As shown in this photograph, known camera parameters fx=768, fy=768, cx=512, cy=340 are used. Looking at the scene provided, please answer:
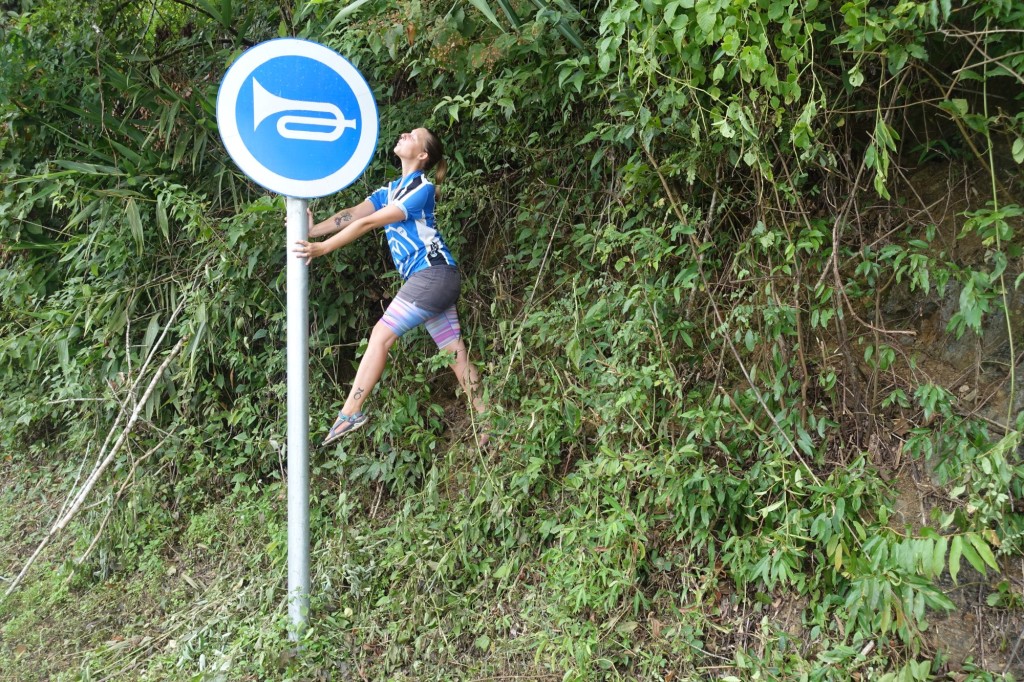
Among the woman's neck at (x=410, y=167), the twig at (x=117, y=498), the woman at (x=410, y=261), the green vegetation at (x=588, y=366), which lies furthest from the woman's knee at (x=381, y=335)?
the twig at (x=117, y=498)

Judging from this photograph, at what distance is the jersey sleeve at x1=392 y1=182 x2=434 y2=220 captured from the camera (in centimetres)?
371

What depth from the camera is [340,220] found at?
3.83 m

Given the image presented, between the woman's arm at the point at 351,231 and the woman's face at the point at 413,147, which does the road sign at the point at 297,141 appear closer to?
the woman's arm at the point at 351,231

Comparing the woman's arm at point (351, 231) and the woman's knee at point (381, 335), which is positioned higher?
the woman's arm at point (351, 231)

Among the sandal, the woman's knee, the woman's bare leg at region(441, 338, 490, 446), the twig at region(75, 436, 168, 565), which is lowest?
the woman's bare leg at region(441, 338, 490, 446)

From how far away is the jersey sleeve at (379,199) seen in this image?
3.93 metres

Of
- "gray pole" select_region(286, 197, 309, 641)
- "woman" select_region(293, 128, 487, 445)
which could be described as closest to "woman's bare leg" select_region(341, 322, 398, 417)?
"woman" select_region(293, 128, 487, 445)

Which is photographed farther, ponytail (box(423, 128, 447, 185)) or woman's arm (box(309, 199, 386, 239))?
ponytail (box(423, 128, 447, 185))

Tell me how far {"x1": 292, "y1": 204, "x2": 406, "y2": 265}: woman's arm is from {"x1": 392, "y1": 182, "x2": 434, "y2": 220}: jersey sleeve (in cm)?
4

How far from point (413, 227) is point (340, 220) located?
0.37 m

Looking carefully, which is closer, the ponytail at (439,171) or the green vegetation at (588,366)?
the green vegetation at (588,366)

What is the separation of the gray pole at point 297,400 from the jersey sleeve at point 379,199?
2.21 ft

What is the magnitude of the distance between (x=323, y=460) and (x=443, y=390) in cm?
79

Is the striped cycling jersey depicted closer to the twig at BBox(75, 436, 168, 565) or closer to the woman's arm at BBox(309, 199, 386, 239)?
the woman's arm at BBox(309, 199, 386, 239)
